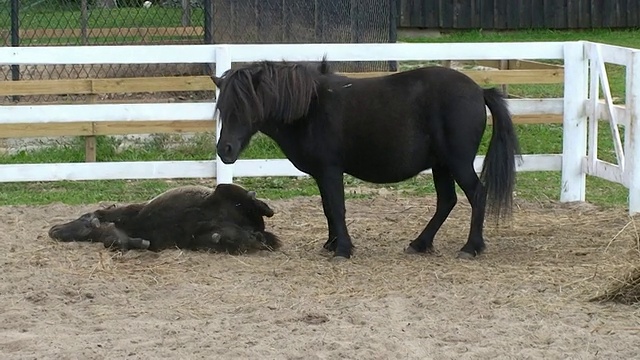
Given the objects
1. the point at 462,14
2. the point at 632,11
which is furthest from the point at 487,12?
the point at 632,11

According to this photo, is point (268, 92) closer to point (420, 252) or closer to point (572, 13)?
point (420, 252)

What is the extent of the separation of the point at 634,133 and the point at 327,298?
3482mm

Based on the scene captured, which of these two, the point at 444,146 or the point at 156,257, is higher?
the point at 444,146

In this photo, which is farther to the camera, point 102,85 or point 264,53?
point 102,85

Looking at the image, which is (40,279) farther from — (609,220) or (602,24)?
(602,24)

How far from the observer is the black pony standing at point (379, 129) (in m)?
6.82

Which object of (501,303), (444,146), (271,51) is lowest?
(501,303)

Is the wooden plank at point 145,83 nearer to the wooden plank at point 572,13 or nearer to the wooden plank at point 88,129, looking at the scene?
the wooden plank at point 88,129

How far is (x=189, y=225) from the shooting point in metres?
7.07

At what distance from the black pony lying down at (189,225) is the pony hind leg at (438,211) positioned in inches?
38.3

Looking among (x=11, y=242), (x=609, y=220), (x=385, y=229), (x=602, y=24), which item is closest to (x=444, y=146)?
(x=385, y=229)

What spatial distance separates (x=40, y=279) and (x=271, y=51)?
3479 millimetres

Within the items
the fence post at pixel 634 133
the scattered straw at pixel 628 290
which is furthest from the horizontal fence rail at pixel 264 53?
the scattered straw at pixel 628 290

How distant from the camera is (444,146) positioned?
22.7 feet
